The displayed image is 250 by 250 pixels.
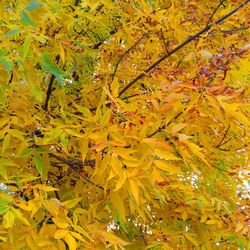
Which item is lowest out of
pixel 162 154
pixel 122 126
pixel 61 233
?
pixel 61 233

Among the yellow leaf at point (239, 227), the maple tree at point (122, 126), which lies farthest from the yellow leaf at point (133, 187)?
the yellow leaf at point (239, 227)

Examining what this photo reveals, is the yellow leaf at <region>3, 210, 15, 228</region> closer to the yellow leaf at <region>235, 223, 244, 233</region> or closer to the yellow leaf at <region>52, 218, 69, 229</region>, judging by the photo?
the yellow leaf at <region>52, 218, 69, 229</region>

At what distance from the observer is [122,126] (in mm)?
1574

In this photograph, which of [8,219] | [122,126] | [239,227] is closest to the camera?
[8,219]

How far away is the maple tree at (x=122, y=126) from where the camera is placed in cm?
147

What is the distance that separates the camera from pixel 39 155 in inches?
74.1

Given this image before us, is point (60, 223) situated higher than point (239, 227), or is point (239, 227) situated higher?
point (60, 223)

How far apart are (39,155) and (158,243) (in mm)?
712

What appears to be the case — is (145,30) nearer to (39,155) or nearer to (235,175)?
(39,155)

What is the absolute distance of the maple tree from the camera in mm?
1470

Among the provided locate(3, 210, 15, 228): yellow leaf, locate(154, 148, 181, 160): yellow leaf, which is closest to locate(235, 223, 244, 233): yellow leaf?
locate(154, 148, 181, 160): yellow leaf

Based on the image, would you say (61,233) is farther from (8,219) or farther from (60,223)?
(8,219)

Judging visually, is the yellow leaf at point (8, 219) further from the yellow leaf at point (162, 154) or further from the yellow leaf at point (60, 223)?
the yellow leaf at point (162, 154)

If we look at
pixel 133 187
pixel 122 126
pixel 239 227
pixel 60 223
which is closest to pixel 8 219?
pixel 60 223
